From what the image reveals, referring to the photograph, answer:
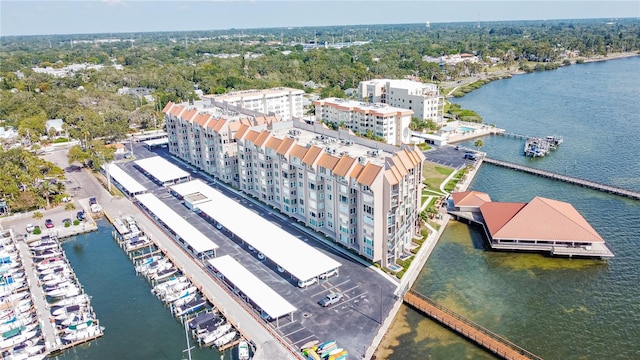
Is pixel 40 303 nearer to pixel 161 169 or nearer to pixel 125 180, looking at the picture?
pixel 125 180

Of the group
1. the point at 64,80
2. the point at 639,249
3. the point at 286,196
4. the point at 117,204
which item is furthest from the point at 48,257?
the point at 64,80

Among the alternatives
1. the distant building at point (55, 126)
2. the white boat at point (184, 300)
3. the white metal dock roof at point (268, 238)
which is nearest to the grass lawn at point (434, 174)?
the white metal dock roof at point (268, 238)

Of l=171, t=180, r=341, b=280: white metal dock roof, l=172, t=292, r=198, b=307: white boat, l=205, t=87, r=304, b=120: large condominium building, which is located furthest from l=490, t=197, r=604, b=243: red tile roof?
l=205, t=87, r=304, b=120: large condominium building

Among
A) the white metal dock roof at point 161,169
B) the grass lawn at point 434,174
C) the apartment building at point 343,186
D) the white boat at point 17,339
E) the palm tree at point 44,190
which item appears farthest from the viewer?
the white metal dock roof at point 161,169

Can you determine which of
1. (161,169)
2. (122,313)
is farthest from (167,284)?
(161,169)

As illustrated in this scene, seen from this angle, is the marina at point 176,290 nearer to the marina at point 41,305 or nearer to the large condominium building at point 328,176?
the marina at point 41,305

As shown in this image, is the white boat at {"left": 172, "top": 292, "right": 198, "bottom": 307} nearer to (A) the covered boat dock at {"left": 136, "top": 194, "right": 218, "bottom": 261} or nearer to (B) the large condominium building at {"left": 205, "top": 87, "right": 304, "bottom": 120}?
(A) the covered boat dock at {"left": 136, "top": 194, "right": 218, "bottom": 261}
